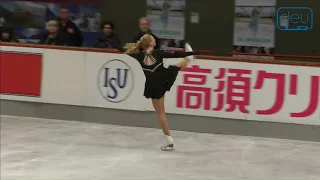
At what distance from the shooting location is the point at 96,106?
9.07 m

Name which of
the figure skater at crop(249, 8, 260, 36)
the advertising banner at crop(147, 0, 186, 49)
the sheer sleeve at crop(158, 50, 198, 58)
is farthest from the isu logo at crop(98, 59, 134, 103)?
the figure skater at crop(249, 8, 260, 36)

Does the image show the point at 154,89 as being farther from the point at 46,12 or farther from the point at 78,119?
the point at 46,12

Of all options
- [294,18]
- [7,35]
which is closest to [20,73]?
[7,35]

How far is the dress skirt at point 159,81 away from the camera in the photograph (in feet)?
23.8

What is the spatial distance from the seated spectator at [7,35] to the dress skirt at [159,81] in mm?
4771

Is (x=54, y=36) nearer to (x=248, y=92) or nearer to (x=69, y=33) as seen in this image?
(x=69, y=33)

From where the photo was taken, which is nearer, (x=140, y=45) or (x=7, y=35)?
(x=140, y=45)

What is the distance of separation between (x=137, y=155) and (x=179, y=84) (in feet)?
5.70

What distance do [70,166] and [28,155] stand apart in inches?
31.1

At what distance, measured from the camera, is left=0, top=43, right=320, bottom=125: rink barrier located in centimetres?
797

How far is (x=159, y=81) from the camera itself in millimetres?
7254

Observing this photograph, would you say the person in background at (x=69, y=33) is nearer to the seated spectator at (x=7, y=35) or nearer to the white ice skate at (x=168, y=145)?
the seated spectator at (x=7, y=35)

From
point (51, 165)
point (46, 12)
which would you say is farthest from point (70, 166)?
point (46, 12)

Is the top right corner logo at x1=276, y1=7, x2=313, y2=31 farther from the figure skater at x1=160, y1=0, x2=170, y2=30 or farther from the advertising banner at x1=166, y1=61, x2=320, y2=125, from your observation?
the advertising banner at x1=166, y1=61, x2=320, y2=125
